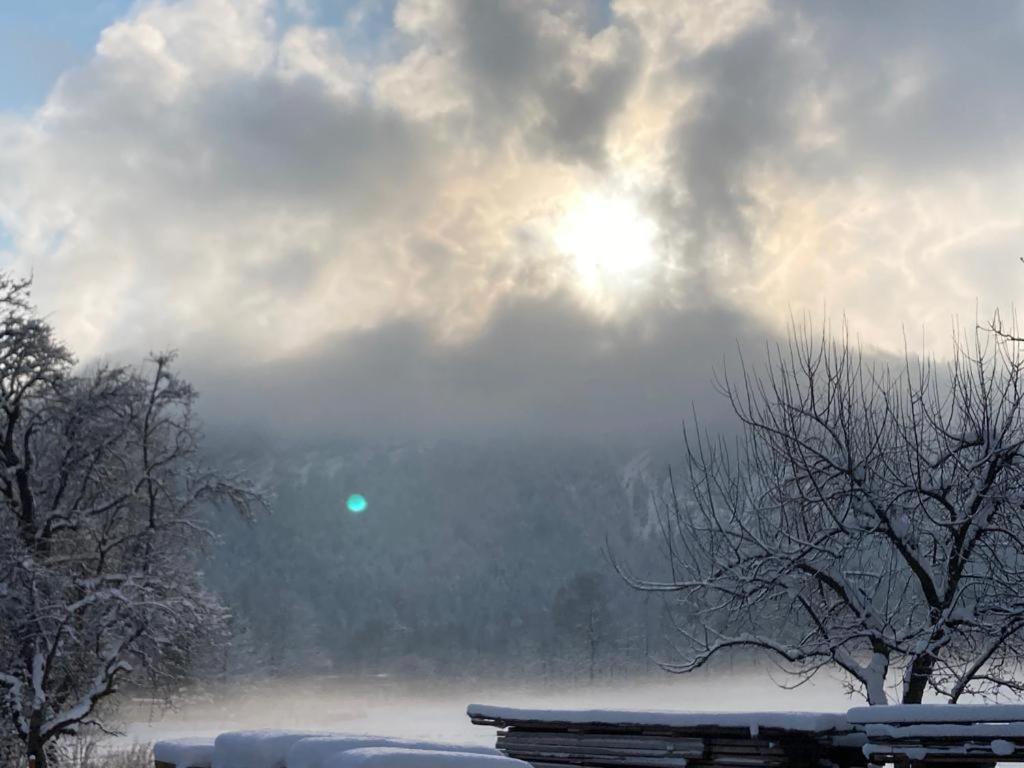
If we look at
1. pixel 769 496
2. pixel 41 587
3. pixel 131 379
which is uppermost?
pixel 131 379

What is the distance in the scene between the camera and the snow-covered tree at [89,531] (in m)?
22.0

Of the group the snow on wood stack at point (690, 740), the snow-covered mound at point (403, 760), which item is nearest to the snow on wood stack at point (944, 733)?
the snow on wood stack at point (690, 740)

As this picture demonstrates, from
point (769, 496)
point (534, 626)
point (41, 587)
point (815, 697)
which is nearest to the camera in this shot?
point (769, 496)

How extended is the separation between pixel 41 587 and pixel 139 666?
10.4ft

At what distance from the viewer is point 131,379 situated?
24.8 m

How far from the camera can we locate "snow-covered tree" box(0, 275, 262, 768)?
72.3ft

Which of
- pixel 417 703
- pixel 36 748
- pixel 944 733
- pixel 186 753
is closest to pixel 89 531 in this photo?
pixel 36 748

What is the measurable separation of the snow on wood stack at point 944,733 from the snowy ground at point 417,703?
3.05m

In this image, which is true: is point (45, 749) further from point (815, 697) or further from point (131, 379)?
point (815, 697)

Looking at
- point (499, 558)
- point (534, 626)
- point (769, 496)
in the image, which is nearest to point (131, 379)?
point (769, 496)

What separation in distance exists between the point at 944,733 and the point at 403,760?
671 centimetres

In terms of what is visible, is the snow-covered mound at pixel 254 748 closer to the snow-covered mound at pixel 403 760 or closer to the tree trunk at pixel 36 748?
the snow-covered mound at pixel 403 760

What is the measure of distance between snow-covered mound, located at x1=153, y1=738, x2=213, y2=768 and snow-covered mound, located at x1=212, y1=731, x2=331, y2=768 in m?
0.91

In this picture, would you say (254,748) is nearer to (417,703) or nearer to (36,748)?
(36,748)
